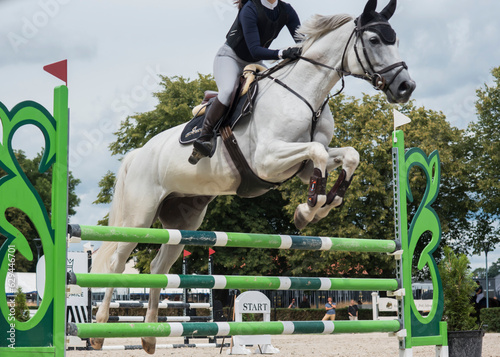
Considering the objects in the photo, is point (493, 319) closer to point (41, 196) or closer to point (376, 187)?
point (376, 187)

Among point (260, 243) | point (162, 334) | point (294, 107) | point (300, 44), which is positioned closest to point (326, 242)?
point (260, 243)

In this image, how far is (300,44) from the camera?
16.0ft

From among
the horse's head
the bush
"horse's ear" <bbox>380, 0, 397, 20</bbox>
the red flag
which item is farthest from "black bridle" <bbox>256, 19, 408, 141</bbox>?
the bush

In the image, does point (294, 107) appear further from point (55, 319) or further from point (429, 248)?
point (55, 319)

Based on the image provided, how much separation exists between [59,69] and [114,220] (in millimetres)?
2136

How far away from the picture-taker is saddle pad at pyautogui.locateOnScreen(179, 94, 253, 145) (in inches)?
184

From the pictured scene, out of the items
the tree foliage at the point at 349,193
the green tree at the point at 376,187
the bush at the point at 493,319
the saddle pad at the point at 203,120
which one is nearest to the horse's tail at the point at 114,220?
the saddle pad at the point at 203,120

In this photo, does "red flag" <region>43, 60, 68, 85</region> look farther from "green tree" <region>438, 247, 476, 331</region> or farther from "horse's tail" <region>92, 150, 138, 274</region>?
"green tree" <region>438, 247, 476, 331</region>

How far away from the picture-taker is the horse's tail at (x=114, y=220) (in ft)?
17.4

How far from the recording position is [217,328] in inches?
151

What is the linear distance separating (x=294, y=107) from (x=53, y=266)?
6.73 ft

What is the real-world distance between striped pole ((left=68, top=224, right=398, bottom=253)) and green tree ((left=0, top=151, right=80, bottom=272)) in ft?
85.6

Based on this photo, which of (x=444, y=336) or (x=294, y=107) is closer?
(x=294, y=107)

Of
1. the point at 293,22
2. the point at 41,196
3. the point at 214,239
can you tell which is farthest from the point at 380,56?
the point at 41,196
